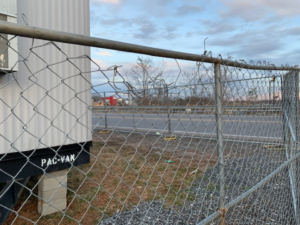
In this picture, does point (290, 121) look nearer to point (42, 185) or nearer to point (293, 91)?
point (293, 91)

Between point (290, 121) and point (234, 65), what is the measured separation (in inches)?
83.0

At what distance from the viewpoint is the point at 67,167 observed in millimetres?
3434

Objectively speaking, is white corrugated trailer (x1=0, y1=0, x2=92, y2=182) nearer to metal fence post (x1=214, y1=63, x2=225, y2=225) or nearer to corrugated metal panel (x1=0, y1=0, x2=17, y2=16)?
corrugated metal panel (x1=0, y1=0, x2=17, y2=16)

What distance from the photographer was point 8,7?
2578 mm

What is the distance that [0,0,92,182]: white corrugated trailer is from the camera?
9.34 ft

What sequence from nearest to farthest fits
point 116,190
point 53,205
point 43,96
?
1. point 43,96
2. point 53,205
3. point 116,190

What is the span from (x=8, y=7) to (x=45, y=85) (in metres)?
0.98

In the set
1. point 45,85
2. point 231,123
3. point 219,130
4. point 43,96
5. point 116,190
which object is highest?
point 45,85

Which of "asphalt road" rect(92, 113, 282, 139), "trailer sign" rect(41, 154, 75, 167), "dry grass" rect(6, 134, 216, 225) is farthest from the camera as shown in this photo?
"trailer sign" rect(41, 154, 75, 167)

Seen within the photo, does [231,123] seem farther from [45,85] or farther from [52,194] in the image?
[52,194]

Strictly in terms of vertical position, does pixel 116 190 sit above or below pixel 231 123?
below

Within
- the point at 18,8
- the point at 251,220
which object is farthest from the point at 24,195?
the point at 251,220

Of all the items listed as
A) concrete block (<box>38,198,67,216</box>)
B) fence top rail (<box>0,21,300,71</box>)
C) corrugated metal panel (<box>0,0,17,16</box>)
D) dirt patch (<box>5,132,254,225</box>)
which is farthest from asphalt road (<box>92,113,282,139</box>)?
corrugated metal panel (<box>0,0,17,16</box>)

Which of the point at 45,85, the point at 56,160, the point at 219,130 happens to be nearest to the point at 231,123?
the point at 219,130
